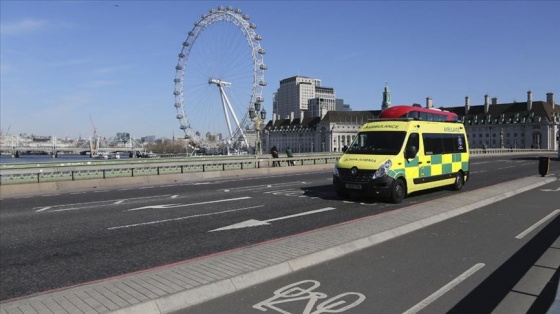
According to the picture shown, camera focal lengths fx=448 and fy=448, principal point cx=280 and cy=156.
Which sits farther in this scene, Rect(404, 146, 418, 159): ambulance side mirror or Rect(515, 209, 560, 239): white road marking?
Rect(404, 146, 418, 159): ambulance side mirror

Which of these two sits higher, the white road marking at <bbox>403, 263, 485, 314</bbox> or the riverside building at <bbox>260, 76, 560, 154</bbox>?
the riverside building at <bbox>260, 76, 560, 154</bbox>

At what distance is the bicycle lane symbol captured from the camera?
199 inches

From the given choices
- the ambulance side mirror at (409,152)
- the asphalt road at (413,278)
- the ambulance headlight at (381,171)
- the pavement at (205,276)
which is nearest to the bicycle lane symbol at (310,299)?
the asphalt road at (413,278)

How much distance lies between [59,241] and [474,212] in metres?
10.2

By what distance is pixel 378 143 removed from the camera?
574 inches

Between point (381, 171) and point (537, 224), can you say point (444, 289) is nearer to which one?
point (537, 224)

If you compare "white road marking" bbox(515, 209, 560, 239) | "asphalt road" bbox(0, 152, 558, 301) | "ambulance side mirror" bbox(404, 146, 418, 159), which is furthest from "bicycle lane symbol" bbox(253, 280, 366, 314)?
"ambulance side mirror" bbox(404, 146, 418, 159)

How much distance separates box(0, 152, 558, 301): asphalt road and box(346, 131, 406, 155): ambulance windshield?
1.62 m

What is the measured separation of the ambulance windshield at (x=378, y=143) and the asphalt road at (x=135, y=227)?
63.7 inches

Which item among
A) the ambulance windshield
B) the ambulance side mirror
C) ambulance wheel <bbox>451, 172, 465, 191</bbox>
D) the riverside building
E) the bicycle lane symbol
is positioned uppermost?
the riverside building

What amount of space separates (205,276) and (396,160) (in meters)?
Result: 9.04

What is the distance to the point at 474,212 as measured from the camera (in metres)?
12.1

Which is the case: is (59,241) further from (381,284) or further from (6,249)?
(381,284)

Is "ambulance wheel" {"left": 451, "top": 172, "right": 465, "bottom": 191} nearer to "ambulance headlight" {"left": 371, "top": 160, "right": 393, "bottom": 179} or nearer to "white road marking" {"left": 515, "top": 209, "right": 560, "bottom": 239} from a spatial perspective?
"white road marking" {"left": 515, "top": 209, "right": 560, "bottom": 239}
